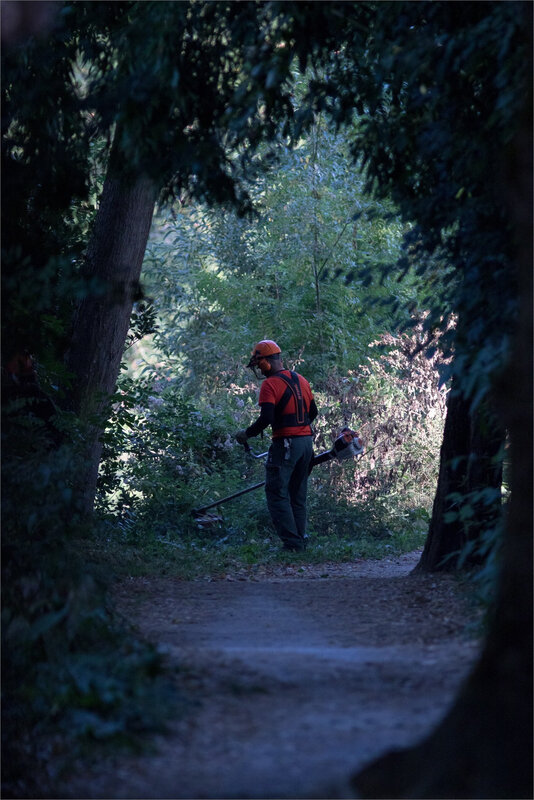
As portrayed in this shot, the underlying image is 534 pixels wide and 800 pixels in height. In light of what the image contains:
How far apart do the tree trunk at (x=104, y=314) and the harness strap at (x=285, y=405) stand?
2.05 m

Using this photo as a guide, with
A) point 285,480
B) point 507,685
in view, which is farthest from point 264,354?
point 507,685

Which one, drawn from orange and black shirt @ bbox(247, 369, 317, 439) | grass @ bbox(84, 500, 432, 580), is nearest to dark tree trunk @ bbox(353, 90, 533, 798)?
grass @ bbox(84, 500, 432, 580)

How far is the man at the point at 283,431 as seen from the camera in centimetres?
1086

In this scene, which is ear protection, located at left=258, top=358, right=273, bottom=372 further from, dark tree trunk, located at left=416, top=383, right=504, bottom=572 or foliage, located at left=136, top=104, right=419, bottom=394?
foliage, located at left=136, top=104, right=419, bottom=394

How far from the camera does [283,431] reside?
10.9 m

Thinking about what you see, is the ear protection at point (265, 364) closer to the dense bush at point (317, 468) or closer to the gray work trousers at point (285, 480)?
the gray work trousers at point (285, 480)

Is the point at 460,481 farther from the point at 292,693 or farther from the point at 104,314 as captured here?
the point at 292,693

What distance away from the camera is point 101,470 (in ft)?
38.5

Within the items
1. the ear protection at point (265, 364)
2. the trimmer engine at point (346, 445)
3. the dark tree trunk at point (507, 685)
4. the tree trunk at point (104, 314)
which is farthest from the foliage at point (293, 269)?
the dark tree trunk at point (507, 685)

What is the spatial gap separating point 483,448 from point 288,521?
12.5 ft

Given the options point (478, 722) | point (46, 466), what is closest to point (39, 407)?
point (46, 466)

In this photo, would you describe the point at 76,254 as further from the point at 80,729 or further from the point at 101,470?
the point at 80,729

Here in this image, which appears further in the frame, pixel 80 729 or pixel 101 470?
pixel 101 470

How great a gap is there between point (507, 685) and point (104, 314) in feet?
22.5
